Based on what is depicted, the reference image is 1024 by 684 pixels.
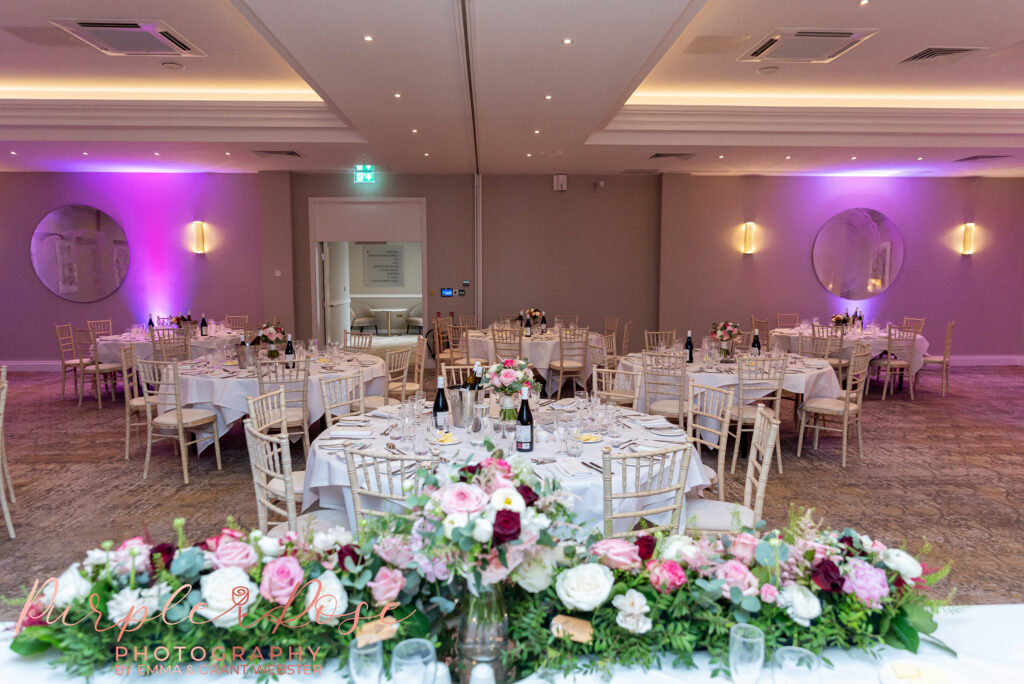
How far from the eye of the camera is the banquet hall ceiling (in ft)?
15.6

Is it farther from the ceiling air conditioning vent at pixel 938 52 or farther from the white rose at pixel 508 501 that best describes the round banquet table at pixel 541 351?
the white rose at pixel 508 501

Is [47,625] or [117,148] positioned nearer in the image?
[47,625]

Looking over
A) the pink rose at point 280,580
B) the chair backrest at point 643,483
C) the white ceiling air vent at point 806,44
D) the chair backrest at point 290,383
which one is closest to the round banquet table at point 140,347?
the chair backrest at point 290,383

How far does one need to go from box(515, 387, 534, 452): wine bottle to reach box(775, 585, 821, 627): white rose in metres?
1.75

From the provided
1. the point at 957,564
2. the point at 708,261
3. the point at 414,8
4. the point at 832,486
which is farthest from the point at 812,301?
the point at 414,8

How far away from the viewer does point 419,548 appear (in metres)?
1.21

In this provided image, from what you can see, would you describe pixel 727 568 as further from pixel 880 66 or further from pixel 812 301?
pixel 812 301

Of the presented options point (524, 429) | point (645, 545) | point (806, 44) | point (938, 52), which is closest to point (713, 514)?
point (524, 429)

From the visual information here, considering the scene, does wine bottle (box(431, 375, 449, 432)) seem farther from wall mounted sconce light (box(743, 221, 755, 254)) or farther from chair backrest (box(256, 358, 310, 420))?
wall mounted sconce light (box(743, 221, 755, 254))

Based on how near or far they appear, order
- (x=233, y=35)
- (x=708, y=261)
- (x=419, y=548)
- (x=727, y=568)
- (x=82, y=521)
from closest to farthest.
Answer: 1. (x=419, y=548)
2. (x=727, y=568)
3. (x=82, y=521)
4. (x=233, y=35)
5. (x=708, y=261)

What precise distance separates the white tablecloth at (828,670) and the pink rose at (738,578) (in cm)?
14

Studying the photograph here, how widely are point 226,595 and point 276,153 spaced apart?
28.1 ft

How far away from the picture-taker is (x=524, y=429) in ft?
9.78

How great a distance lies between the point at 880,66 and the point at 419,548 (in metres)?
7.56
